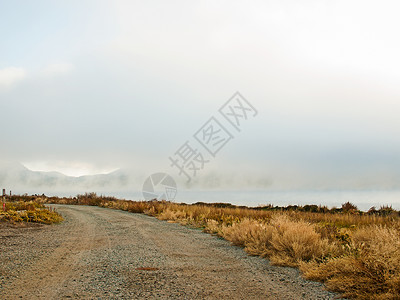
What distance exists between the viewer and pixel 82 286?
5.62m

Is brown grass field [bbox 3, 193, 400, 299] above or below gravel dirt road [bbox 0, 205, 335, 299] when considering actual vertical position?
above

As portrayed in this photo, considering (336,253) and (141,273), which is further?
(336,253)

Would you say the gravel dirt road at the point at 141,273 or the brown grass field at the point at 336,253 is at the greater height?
the brown grass field at the point at 336,253

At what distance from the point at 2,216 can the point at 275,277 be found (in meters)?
16.0

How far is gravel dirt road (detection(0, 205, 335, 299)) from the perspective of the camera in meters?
5.32

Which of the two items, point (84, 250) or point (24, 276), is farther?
point (84, 250)

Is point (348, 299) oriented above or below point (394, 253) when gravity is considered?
below

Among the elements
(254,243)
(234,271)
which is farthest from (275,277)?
(254,243)

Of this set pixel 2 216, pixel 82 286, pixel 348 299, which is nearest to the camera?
pixel 348 299

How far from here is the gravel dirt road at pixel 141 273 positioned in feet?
17.5

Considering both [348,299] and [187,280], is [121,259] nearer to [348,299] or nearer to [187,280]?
[187,280]

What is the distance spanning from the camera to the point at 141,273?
6562 millimetres

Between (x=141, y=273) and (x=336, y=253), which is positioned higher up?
(x=336, y=253)

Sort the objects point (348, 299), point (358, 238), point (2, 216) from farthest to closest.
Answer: point (2, 216) → point (358, 238) → point (348, 299)
